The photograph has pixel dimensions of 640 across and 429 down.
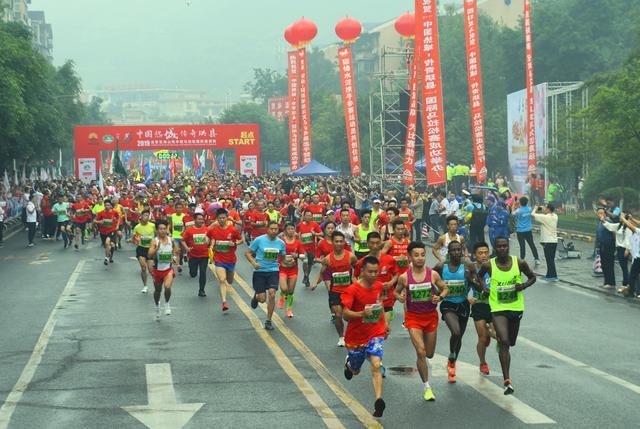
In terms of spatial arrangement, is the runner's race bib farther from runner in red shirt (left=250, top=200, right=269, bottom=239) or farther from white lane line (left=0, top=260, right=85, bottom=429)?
white lane line (left=0, top=260, right=85, bottom=429)

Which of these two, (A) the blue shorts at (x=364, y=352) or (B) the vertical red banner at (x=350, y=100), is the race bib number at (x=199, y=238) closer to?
(A) the blue shorts at (x=364, y=352)

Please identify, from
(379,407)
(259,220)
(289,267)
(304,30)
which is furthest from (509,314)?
(304,30)

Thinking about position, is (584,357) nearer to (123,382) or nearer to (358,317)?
(358,317)

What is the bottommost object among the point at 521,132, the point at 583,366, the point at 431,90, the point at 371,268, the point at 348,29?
the point at 583,366

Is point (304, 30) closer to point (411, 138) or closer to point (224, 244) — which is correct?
point (411, 138)

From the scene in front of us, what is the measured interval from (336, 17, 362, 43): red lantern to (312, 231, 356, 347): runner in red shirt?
36972 mm

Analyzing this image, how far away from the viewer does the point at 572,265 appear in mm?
25656

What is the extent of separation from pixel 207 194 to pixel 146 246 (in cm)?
1403

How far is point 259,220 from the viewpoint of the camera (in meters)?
23.5

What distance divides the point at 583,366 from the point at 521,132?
31.5 meters

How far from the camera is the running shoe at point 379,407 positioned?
393 inches

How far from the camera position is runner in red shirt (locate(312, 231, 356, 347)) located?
14438 mm

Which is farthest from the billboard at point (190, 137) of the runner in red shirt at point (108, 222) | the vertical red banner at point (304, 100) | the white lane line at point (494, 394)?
the white lane line at point (494, 394)

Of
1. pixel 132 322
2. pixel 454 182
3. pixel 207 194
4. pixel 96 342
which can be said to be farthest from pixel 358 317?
pixel 454 182
